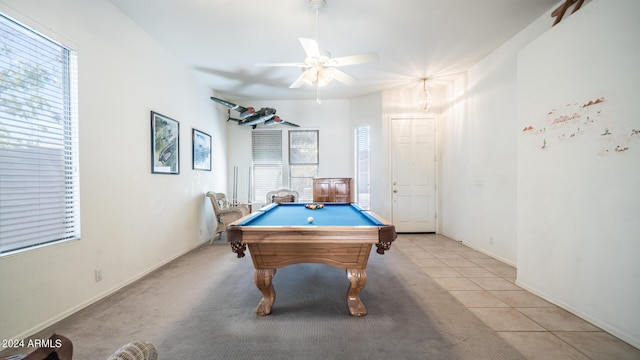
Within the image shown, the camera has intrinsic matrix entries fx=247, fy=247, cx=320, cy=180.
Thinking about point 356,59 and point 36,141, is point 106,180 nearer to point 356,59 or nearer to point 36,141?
point 36,141

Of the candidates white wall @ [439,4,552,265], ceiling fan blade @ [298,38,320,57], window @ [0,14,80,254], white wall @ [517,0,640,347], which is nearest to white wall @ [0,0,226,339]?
window @ [0,14,80,254]

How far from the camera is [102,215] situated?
8.50 ft

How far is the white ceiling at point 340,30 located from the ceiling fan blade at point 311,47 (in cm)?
64

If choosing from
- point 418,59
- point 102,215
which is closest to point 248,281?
point 102,215

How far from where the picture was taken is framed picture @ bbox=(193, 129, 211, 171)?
14.9ft

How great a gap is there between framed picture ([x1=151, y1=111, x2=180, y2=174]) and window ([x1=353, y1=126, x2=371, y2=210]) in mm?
3775

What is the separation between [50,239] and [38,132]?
913 mm

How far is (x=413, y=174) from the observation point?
5387mm

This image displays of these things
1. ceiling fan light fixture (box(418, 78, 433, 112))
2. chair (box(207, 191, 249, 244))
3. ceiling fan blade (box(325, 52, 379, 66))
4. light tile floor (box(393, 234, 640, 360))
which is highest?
ceiling fan light fixture (box(418, 78, 433, 112))

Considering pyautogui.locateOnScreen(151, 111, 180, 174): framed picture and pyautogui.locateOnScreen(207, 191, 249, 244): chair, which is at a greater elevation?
pyautogui.locateOnScreen(151, 111, 180, 174): framed picture

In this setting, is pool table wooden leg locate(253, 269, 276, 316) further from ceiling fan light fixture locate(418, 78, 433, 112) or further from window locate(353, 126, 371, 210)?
ceiling fan light fixture locate(418, 78, 433, 112)

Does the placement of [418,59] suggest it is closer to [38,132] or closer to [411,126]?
[411,126]

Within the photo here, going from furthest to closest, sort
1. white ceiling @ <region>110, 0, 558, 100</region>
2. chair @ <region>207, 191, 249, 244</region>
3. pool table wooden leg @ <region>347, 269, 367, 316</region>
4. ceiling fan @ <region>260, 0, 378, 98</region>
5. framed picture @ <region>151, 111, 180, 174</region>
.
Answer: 1. chair @ <region>207, 191, 249, 244</region>
2. framed picture @ <region>151, 111, 180, 174</region>
3. white ceiling @ <region>110, 0, 558, 100</region>
4. ceiling fan @ <region>260, 0, 378, 98</region>
5. pool table wooden leg @ <region>347, 269, 367, 316</region>

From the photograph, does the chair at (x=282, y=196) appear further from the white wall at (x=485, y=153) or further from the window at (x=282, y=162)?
the white wall at (x=485, y=153)
